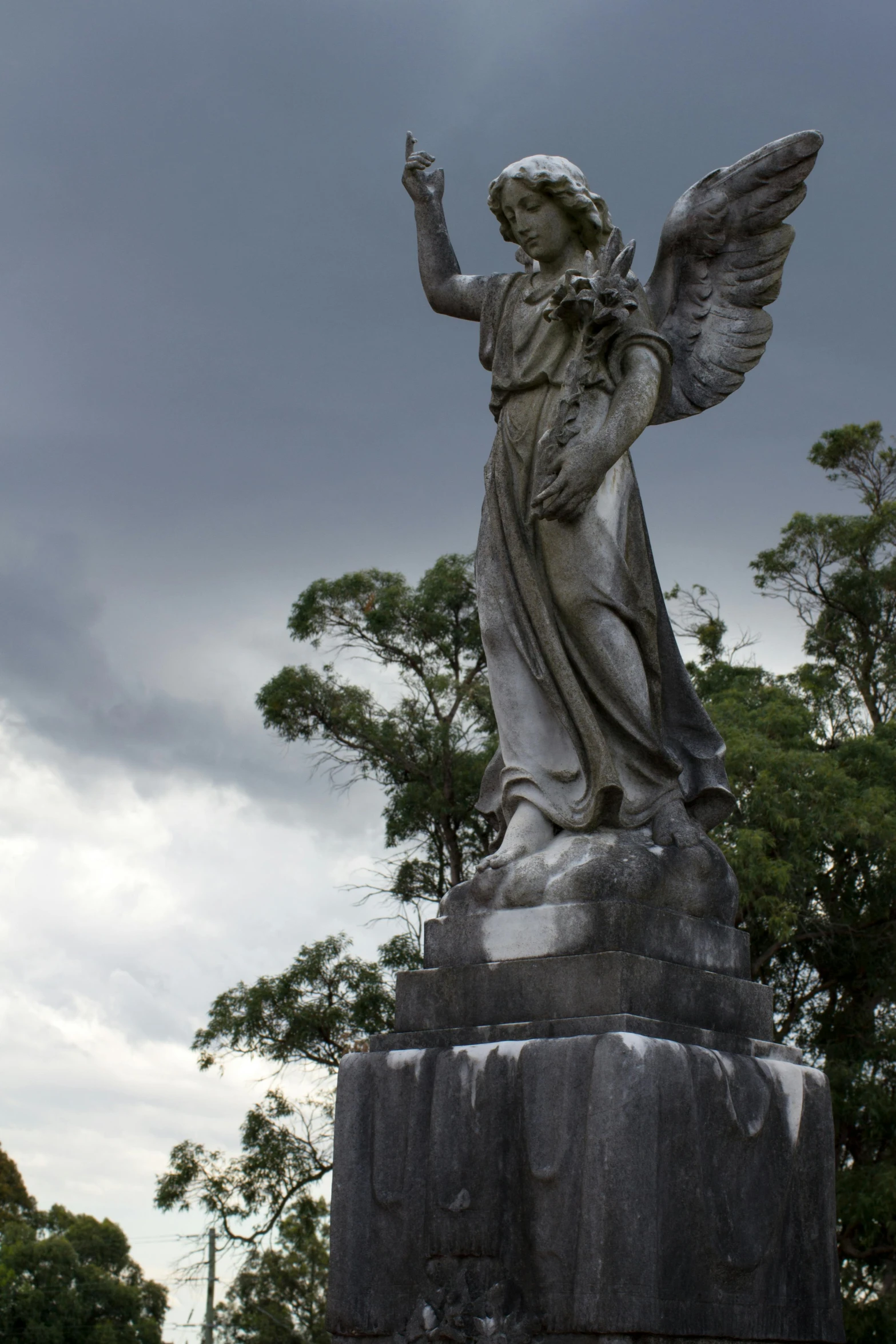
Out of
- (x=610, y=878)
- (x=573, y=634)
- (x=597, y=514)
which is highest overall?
(x=597, y=514)

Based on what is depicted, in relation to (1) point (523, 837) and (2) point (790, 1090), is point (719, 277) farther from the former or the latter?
(2) point (790, 1090)

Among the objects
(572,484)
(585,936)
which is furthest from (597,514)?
(585,936)

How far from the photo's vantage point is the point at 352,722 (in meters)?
18.5

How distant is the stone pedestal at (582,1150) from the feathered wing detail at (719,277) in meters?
1.87

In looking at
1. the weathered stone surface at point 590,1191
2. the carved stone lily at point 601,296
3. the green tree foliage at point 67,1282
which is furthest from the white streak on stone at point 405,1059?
the green tree foliage at point 67,1282

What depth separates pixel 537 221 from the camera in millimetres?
4660

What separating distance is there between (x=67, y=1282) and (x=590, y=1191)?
3354 cm

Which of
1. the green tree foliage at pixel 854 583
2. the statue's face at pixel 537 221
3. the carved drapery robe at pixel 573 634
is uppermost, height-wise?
the green tree foliage at pixel 854 583

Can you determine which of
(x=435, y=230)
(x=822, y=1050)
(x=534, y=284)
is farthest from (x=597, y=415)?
(x=822, y=1050)

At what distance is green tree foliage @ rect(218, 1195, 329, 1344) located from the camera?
17766mm

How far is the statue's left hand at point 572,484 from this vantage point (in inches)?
169

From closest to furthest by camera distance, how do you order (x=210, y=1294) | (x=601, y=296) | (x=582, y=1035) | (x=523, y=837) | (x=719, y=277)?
(x=582, y=1035), (x=523, y=837), (x=601, y=296), (x=719, y=277), (x=210, y=1294)

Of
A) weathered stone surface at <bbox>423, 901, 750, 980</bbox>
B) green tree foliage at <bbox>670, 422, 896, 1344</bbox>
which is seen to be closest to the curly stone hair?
weathered stone surface at <bbox>423, 901, 750, 980</bbox>

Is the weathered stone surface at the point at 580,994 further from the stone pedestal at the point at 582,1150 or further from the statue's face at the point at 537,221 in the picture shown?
the statue's face at the point at 537,221
